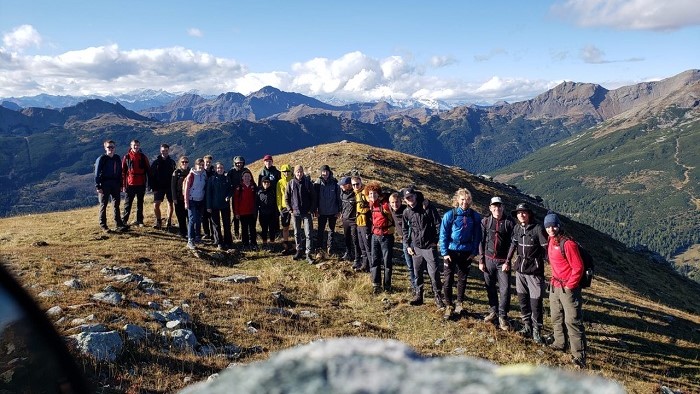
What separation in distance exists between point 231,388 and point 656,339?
16453 mm

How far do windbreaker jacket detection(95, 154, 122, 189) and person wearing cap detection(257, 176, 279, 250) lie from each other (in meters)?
5.89

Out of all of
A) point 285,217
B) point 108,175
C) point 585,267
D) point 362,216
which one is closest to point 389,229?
point 362,216

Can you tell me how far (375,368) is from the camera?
220cm

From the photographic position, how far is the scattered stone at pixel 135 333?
8.83 metres

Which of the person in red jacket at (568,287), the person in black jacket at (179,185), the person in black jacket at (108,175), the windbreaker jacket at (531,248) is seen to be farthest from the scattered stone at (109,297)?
the person in red jacket at (568,287)

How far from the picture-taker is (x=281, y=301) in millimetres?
13461

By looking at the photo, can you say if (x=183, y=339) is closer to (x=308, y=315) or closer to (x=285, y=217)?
(x=308, y=315)

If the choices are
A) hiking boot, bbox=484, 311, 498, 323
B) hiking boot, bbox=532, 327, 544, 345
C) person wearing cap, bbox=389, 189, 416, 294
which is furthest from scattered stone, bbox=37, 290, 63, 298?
hiking boot, bbox=532, 327, 544, 345

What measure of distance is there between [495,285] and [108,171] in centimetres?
1574

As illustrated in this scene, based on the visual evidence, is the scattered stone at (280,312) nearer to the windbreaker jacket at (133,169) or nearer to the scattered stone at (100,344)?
the scattered stone at (100,344)

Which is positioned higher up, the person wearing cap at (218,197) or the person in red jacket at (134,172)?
the person in red jacket at (134,172)

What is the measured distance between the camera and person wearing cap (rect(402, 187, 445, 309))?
545 inches

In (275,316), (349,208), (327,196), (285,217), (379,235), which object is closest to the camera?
(275,316)

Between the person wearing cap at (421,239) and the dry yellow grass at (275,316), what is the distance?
23.7 inches
